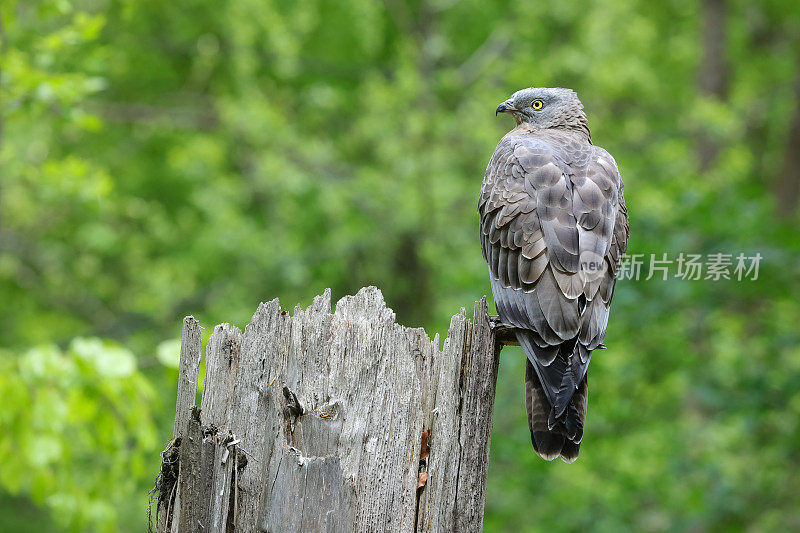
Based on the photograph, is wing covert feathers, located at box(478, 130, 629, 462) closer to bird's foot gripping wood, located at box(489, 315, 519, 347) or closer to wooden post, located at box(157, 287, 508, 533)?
bird's foot gripping wood, located at box(489, 315, 519, 347)

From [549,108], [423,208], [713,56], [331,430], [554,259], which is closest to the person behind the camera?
[331,430]

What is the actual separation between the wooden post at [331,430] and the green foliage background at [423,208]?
133 inches

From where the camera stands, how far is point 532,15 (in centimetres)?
1073

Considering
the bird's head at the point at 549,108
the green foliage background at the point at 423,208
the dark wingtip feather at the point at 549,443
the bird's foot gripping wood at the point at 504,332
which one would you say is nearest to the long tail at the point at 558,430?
the dark wingtip feather at the point at 549,443

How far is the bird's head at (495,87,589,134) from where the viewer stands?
172 inches

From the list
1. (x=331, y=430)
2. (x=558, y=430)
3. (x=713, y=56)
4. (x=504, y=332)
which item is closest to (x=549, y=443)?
(x=558, y=430)

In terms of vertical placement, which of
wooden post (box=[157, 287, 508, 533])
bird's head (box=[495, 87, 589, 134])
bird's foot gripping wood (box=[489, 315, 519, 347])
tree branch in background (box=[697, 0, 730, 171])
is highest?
tree branch in background (box=[697, 0, 730, 171])

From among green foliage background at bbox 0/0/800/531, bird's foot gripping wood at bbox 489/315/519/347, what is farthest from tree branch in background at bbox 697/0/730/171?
bird's foot gripping wood at bbox 489/315/519/347

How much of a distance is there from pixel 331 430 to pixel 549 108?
9.40ft

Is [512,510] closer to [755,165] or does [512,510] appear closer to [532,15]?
[532,15]

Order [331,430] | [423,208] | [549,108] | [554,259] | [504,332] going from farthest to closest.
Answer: [423,208] → [549,108] → [554,259] → [504,332] → [331,430]

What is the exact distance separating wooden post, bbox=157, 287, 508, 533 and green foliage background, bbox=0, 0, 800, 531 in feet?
11.1

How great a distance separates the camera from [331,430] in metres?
2.08

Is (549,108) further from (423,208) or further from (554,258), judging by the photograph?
(423,208)
